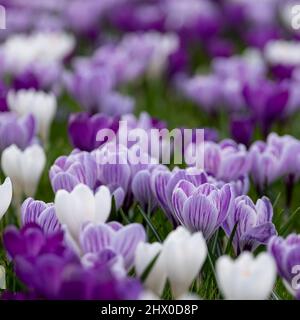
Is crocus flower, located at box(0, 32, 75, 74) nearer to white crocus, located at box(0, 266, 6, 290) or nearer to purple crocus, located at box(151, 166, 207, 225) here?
purple crocus, located at box(151, 166, 207, 225)

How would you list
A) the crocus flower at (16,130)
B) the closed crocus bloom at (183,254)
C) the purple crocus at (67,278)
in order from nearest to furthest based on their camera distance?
the purple crocus at (67,278), the closed crocus bloom at (183,254), the crocus flower at (16,130)

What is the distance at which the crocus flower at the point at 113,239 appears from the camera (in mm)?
2035

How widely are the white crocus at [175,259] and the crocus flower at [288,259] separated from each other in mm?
194

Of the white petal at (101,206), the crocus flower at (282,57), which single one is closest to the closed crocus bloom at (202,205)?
the white petal at (101,206)

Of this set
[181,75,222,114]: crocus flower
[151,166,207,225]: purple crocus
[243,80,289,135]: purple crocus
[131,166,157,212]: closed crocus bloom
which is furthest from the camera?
[181,75,222,114]: crocus flower

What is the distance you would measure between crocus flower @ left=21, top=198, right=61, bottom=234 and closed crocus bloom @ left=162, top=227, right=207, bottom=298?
0.42 m

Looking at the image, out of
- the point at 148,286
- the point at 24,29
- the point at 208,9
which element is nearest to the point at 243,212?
the point at 148,286

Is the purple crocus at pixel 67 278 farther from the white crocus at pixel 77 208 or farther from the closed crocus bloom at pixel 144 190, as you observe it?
the closed crocus bloom at pixel 144 190

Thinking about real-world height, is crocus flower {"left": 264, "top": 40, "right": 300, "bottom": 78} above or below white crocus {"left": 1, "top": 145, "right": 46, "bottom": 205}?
above

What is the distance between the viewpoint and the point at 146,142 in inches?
116

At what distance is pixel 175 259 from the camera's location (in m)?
1.99

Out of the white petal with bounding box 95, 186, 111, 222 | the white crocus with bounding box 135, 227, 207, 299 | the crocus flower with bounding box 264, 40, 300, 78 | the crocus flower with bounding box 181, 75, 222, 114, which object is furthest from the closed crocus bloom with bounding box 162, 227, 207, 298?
the crocus flower with bounding box 264, 40, 300, 78

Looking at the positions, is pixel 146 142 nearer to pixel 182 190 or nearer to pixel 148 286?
pixel 182 190

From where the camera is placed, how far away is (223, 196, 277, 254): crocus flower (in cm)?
235
